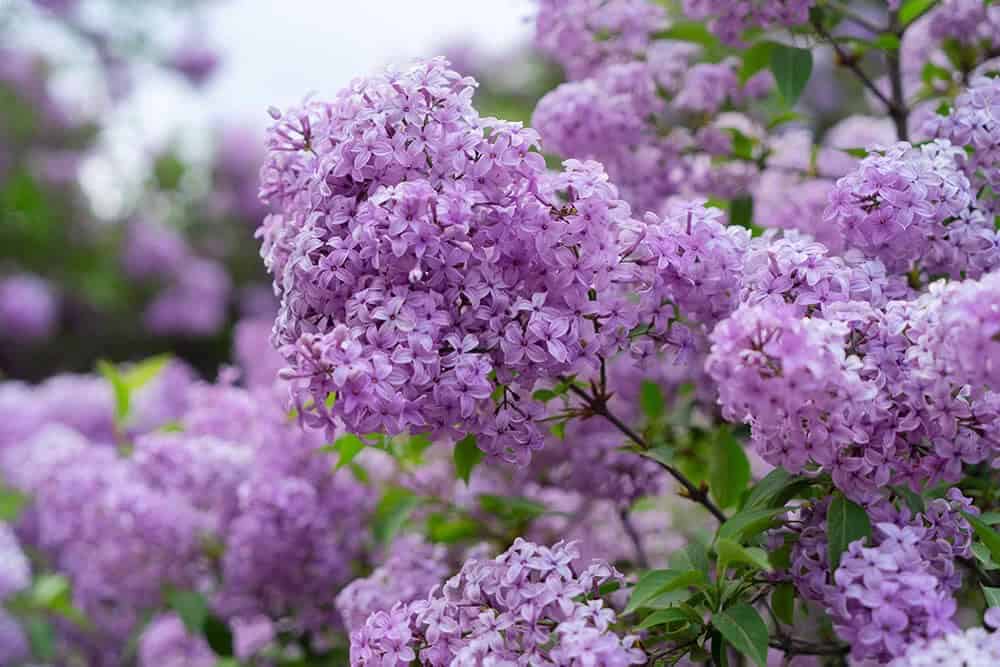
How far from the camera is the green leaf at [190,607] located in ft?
7.24

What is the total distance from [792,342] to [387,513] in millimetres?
1091

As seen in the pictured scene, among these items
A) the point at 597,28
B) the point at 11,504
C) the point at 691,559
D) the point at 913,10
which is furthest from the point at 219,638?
the point at 913,10

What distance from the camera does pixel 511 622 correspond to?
48.3 inches

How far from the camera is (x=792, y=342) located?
1081 mm

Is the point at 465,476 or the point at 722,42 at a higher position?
the point at 722,42

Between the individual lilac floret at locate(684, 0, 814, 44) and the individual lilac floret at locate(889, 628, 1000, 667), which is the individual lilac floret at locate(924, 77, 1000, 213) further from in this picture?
the individual lilac floret at locate(889, 628, 1000, 667)

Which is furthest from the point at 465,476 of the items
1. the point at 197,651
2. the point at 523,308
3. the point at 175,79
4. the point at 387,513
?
the point at 175,79

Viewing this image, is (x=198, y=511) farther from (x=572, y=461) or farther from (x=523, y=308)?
(x=523, y=308)

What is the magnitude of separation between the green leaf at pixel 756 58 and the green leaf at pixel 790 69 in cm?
3

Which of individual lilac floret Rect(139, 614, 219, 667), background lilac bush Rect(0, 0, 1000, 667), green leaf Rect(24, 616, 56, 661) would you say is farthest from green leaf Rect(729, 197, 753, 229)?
green leaf Rect(24, 616, 56, 661)

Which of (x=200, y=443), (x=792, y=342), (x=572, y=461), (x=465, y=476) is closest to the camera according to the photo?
(x=792, y=342)

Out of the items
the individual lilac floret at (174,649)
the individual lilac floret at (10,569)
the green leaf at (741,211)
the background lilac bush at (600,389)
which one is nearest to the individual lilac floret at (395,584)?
the background lilac bush at (600,389)

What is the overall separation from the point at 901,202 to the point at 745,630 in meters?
0.56

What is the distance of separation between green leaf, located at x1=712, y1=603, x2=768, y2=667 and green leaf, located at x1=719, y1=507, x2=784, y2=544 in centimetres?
8
